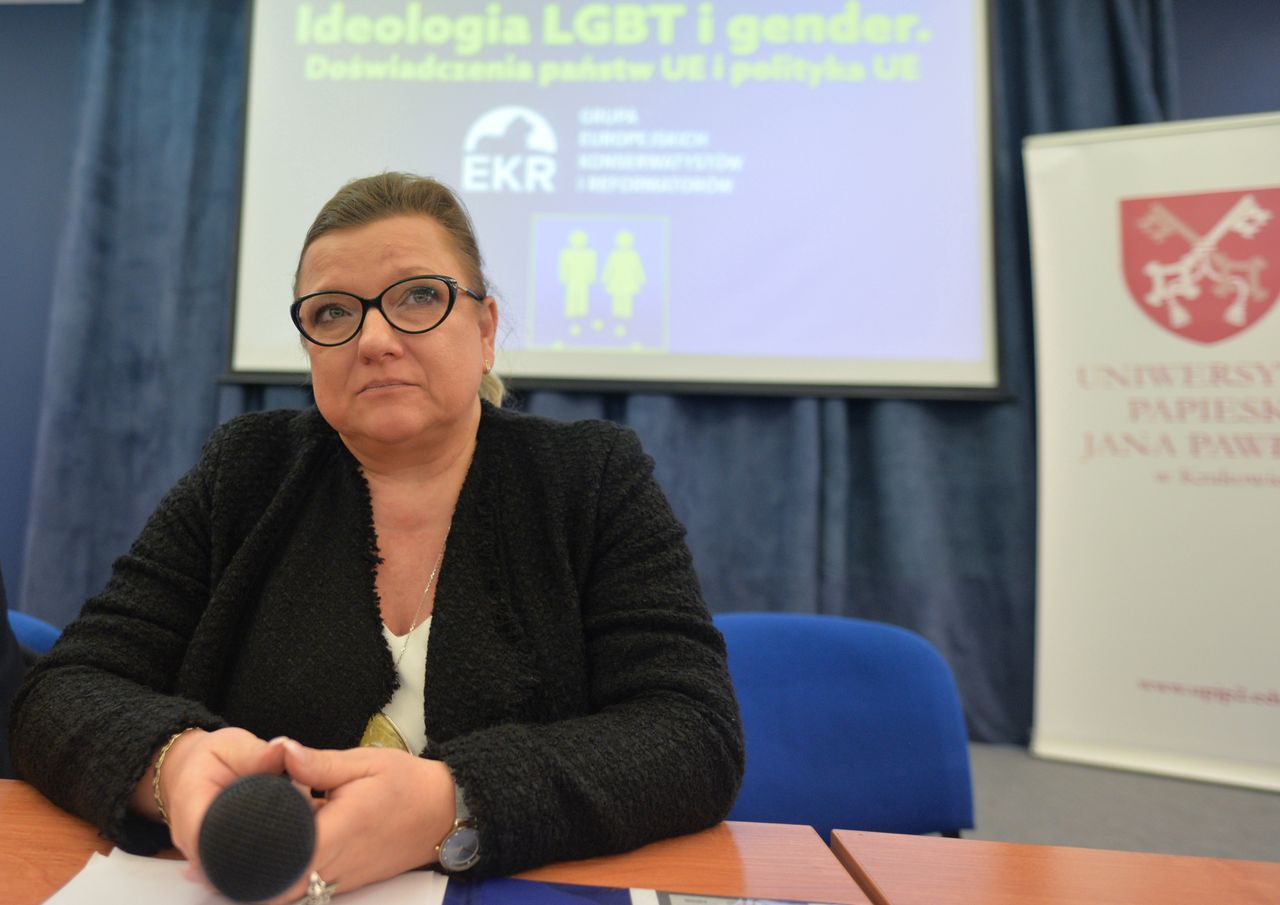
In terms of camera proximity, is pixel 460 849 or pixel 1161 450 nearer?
pixel 460 849

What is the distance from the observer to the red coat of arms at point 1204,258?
2193mm

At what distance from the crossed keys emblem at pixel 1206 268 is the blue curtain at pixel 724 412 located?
15.2 inches

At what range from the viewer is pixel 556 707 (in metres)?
0.88

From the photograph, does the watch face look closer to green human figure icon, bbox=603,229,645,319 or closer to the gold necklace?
the gold necklace

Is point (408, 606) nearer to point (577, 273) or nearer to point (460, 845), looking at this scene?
point (460, 845)

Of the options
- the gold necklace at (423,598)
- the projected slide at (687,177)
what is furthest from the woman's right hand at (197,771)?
the projected slide at (687,177)

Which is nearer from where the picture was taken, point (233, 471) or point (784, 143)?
point (233, 471)

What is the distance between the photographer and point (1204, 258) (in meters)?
2.24

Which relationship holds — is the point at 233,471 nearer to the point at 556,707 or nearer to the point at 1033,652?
the point at 556,707

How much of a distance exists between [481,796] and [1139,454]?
230 cm

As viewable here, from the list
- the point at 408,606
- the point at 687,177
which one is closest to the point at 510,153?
the point at 687,177

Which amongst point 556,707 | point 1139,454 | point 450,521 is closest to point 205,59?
point 450,521

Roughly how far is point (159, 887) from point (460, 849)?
0.71 feet

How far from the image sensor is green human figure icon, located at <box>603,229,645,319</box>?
2.56m
